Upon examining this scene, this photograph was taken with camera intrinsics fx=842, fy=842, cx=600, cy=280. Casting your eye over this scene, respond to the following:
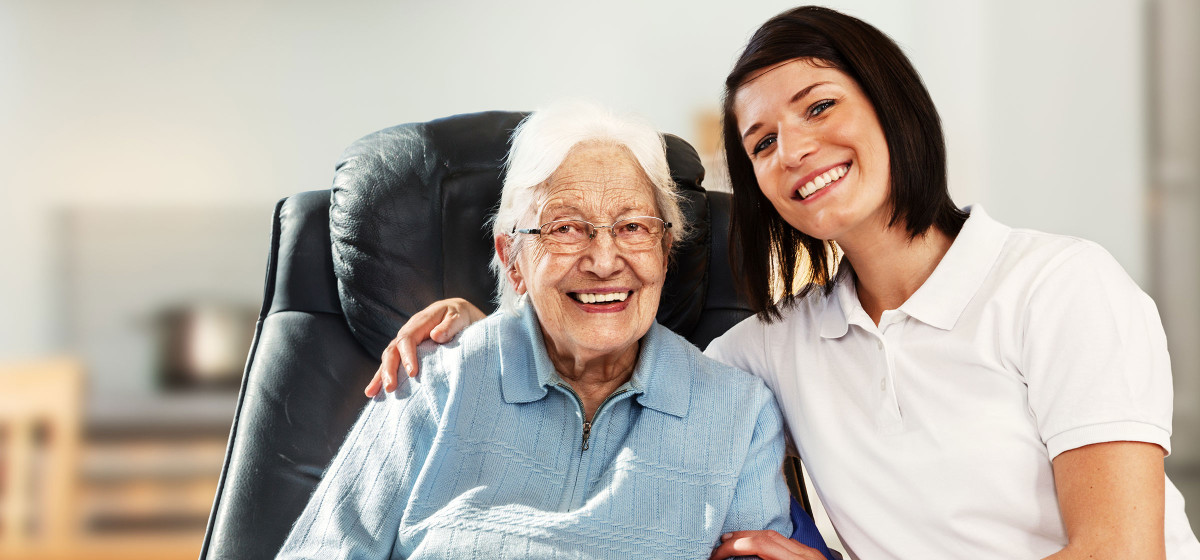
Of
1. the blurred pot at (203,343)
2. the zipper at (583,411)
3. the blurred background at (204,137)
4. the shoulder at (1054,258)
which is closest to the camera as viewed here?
the shoulder at (1054,258)

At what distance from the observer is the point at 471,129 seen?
1.57m

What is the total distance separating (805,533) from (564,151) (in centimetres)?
68

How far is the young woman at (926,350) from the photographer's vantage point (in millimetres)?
966

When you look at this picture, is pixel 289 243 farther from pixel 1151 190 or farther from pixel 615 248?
pixel 1151 190

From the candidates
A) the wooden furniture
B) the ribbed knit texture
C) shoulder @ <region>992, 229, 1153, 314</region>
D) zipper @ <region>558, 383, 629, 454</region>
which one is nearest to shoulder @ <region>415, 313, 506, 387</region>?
the ribbed knit texture

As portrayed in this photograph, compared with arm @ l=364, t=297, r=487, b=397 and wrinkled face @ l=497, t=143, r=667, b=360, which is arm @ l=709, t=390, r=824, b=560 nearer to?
wrinkled face @ l=497, t=143, r=667, b=360

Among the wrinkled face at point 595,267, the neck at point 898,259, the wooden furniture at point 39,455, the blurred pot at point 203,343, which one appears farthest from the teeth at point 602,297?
the wooden furniture at point 39,455

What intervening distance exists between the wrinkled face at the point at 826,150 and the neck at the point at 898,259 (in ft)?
0.09

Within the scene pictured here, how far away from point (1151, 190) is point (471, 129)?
236 cm

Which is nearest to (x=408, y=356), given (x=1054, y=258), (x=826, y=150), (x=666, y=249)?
(x=666, y=249)

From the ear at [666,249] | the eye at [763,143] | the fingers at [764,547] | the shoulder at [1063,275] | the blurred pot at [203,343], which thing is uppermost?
the eye at [763,143]

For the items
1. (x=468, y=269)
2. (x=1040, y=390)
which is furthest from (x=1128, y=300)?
(x=468, y=269)

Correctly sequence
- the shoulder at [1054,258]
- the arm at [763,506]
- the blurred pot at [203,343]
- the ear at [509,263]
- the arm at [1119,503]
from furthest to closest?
the blurred pot at [203,343] < the ear at [509,263] < the arm at [763,506] < the shoulder at [1054,258] < the arm at [1119,503]

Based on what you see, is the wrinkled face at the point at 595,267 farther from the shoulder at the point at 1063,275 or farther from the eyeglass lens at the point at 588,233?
the shoulder at the point at 1063,275
